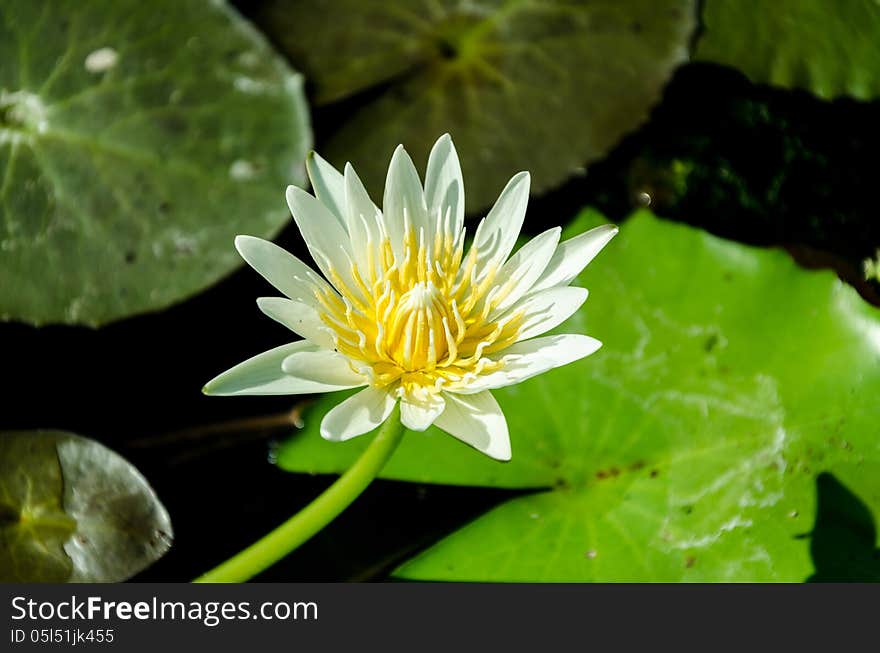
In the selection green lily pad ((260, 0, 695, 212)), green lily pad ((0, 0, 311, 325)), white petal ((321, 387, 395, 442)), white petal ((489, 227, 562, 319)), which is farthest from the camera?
green lily pad ((260, 0, 695, 212))

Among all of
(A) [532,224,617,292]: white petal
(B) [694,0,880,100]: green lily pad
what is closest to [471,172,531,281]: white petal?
(A) [532,224,617,292]: white petal

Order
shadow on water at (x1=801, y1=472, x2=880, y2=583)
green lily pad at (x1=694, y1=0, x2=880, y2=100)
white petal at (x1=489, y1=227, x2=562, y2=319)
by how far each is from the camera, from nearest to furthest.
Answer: white petal at (x1=489, y1=227, x2=562, y2=319) < shadow on water at (x1=801, y1=472, x2=880, y2=583) < green lily pad at (x1=694, y1=0, x2=880, y2=100)

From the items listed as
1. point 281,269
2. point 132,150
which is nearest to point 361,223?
point 281,269

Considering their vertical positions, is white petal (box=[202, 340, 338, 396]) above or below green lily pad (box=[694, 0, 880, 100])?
below

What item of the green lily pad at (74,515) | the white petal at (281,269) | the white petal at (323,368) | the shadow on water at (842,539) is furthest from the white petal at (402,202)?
the shadow on water at (842,539)

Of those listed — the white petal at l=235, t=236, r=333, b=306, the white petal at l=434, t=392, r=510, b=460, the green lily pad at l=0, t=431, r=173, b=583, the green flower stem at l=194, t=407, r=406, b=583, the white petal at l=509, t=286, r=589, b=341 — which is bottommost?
the green lily pad at l=0, t=431, r=173, b=583

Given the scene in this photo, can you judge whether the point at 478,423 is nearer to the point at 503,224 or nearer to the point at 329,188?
the point at 503,224

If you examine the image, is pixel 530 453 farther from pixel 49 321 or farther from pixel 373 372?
pixel 49 321

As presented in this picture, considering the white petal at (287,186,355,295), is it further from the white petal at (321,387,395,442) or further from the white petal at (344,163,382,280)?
the white petal at (321,387,395,442)
